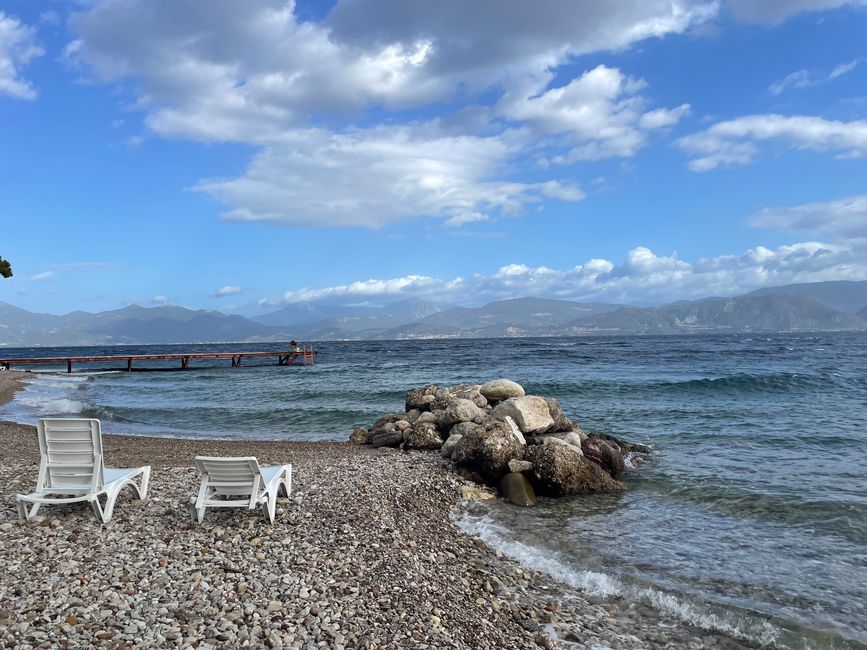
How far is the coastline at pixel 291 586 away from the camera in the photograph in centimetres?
466

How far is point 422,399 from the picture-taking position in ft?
55.5

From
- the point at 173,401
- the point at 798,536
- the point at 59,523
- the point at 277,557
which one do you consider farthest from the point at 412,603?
the point at 173,401

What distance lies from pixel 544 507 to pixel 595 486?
146 centimetres

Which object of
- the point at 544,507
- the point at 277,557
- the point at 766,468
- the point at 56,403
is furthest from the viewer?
the point at 56,403

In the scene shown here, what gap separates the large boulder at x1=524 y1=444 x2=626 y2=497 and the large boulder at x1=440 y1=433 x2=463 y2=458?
82.4 inches

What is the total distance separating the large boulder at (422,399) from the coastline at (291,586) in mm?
8095

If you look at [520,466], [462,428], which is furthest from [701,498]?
[462,428]

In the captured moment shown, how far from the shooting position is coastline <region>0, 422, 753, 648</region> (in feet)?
15.3

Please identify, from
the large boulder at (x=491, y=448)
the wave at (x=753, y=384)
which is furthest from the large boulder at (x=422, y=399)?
the wave at (x=753, y=384)

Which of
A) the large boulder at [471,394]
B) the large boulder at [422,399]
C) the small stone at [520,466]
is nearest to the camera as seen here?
the small stone at [520,466]

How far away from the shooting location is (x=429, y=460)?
1238 cm

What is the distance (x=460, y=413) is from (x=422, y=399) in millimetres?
3068

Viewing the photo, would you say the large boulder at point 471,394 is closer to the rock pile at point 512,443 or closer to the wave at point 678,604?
the rock pile at point 512,443

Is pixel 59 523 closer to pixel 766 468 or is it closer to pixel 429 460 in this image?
pixel 429 460
